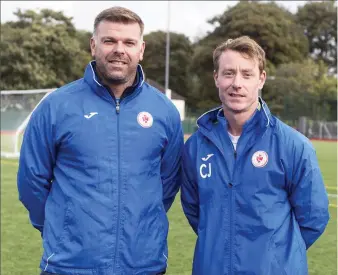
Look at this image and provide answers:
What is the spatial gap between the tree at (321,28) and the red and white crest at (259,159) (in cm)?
5926

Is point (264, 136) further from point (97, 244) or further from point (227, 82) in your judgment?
point (97, 244)

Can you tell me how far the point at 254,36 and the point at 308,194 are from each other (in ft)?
169

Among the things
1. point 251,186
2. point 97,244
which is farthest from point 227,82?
point 97,244

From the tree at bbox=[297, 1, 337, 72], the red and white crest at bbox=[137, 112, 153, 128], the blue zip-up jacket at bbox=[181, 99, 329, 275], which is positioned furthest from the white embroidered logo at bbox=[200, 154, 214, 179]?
Result: the tree at bbox=[297, 1, 337, 72]

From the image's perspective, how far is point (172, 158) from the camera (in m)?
3.27

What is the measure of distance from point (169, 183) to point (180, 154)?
169 millimetres

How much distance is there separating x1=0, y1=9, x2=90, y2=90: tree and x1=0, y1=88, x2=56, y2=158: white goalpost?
26.3m

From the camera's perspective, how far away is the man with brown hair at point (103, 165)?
9.66ft

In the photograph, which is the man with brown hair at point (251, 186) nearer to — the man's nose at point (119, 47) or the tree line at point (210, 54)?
the man's nose at point (119, 47)

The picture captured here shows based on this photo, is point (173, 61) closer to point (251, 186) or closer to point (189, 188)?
point (189, 188)

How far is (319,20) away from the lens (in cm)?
6050

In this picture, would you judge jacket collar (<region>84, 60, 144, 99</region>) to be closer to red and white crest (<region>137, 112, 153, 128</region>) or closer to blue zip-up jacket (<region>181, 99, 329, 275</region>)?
red and white crest (<region>137, 112, 153, 128</region>)

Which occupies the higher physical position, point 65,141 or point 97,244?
point 65,141

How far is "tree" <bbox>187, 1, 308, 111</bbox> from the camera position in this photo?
51.7m
